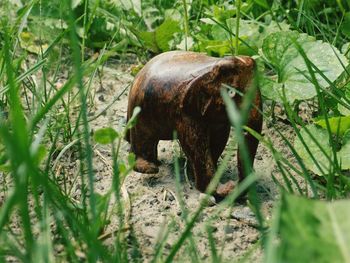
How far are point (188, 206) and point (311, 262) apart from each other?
0.90 metres

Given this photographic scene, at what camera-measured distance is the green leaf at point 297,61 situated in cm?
189

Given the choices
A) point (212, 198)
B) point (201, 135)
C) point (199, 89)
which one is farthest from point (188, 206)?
point (199, 89)

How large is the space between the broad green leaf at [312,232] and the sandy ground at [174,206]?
1.37 ft

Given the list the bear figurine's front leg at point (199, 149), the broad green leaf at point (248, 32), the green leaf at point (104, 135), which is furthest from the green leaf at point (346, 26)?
the green leaf at point (104, 135)

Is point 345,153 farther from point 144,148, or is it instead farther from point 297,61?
point 144,148

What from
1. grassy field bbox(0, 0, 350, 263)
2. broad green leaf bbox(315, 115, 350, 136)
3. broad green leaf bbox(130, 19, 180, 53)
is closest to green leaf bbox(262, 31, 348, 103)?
grassy field bbox(0, 0, 350, 263)

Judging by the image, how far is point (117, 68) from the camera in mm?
2553

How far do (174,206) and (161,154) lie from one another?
305mm

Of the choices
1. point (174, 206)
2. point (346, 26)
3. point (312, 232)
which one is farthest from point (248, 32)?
point (312, 232)

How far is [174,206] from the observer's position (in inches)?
67.7

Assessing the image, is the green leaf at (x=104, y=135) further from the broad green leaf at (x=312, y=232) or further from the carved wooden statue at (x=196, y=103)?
the broad green leaf at (x=312, y=232)

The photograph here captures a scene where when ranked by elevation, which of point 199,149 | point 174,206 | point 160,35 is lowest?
point 174,206

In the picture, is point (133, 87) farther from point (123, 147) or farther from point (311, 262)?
point (311, 262)

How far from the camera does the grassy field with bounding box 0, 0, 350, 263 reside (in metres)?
1.01
